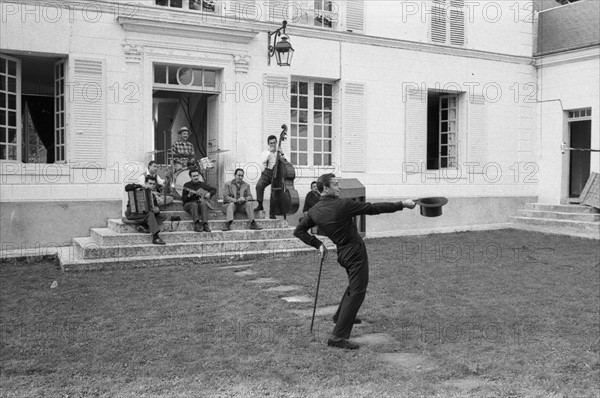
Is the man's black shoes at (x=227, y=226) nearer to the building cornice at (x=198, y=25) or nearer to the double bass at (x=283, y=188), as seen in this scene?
the double bass at (x=283, y=188)

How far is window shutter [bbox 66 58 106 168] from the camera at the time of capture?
1129 cm

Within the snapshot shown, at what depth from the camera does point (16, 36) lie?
10914 millimetres

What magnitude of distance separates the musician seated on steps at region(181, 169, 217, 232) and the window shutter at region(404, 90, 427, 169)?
5585mm

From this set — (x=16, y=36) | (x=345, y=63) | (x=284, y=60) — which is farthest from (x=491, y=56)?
(x=16, y=36)

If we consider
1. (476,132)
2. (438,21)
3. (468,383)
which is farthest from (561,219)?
(468,383)

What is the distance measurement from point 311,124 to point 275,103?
3.58 feet

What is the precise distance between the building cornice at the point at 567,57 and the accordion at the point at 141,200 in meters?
10.9

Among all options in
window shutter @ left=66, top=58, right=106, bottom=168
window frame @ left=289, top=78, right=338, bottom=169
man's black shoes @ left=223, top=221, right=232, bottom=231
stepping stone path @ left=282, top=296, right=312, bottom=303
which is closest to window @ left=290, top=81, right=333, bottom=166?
window frame @ left=289, top=78, right=338, bottom=169

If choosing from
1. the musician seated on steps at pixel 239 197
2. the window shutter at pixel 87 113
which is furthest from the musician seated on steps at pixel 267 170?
the window shutter at pixel 87 113

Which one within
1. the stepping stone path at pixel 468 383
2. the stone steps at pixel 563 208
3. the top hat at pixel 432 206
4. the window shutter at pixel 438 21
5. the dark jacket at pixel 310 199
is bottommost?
the stepping stone path at pixel 468 383

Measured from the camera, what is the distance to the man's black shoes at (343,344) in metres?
5.59

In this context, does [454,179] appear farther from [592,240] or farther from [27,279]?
[27,279]

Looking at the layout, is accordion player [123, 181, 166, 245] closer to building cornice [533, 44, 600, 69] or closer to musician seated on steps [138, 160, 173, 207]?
musician seated on steps [138, 160, 173, 207]

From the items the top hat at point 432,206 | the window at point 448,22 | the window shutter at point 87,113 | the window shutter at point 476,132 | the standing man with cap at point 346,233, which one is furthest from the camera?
the window shutter at point 476,132
